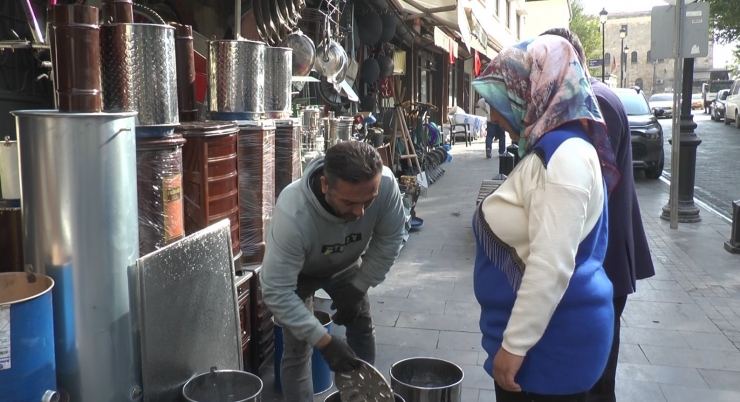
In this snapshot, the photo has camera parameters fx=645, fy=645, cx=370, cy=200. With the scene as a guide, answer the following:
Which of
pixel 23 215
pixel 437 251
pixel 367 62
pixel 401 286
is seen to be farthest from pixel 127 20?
pixel 367 62

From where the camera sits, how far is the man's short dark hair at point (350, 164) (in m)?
2.35

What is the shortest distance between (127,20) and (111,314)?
126 centimetres

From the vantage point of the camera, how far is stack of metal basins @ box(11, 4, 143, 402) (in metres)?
2.27

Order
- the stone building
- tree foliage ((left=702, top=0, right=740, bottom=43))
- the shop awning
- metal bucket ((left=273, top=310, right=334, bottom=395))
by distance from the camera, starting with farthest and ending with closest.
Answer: the stone building < tree foliage ((left=702, top=0, right=740, bottom=43)) < the shop awning < metal bucket ((left=273, top=310, right=334, bottom=395))

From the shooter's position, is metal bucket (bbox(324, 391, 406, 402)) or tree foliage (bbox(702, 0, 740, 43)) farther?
tree foliage (bbox(702, 0, 740, 43))

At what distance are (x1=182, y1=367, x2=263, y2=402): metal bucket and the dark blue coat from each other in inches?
62.3

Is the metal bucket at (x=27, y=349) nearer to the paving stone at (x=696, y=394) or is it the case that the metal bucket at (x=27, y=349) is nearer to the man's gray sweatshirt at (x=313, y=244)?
the man's gray sweatshirt at (x=313, y=244)

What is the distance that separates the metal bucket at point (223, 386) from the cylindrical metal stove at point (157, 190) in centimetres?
61

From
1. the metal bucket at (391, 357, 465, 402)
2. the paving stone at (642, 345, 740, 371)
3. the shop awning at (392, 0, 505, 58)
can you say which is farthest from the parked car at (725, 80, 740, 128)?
the metal bucket at (391, 357, 465, 402)

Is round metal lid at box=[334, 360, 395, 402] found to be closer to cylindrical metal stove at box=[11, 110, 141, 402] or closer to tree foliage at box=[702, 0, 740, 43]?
cylindrical metal stove at box=[11, 110, 141, 402]

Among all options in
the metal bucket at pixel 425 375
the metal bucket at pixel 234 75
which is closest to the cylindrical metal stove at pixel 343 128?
the metal bucket at pixel 234 75

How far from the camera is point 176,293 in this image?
275cm

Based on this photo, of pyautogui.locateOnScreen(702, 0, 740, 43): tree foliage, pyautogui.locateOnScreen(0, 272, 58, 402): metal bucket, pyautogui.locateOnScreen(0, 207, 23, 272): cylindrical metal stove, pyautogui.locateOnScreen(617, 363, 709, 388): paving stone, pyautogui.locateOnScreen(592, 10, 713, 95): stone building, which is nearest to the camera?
pyautogui.locateOnScreen(0, 272, 58, 402): metal bucket

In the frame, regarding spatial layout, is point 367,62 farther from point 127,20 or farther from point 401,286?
point 127,20
